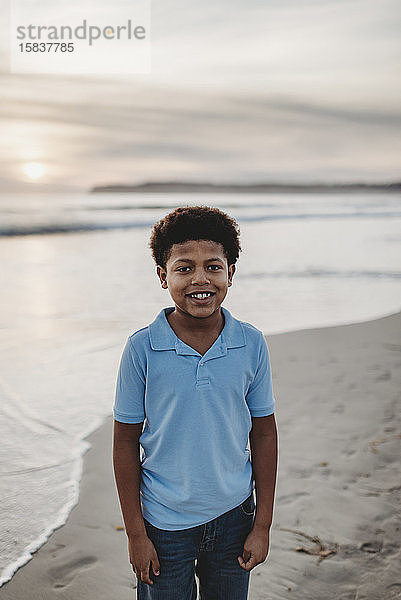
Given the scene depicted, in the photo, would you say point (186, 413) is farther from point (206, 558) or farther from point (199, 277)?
point (206, 558)

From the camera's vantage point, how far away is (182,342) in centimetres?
161

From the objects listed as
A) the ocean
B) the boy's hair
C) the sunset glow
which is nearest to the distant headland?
the sunset glow

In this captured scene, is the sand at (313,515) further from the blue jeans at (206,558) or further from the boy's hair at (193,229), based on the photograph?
the boy's hair at (193,229)

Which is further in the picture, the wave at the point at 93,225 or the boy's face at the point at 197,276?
the wave at the point at 93,225

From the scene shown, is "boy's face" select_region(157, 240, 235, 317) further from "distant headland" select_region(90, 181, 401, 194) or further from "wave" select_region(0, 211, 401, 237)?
"distant headland" select_region(90, 181, 401, 194)

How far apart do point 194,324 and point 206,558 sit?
686 mm

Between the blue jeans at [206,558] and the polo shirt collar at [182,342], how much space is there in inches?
18.7

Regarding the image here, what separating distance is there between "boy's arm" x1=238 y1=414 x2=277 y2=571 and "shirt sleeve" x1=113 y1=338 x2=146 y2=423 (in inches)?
14.4

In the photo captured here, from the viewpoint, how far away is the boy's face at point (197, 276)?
64.3 inches

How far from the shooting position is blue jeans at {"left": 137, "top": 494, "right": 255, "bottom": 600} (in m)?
1.64

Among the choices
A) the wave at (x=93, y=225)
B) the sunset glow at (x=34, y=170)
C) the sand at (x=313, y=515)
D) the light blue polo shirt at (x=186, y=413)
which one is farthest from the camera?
the sunset glow at (x=34, y=170)

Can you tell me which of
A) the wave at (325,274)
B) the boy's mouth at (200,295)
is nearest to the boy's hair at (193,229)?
the boy's mouth at (200,295)

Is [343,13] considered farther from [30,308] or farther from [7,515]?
[7,515]

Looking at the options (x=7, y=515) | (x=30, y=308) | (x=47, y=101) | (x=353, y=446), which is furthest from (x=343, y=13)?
(x=47, y=101)
